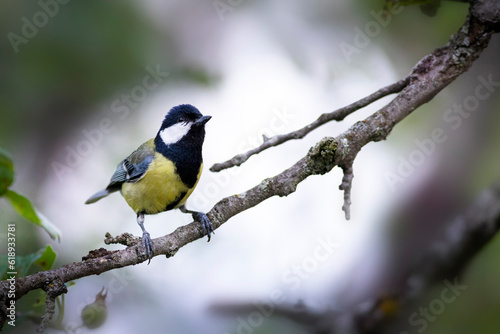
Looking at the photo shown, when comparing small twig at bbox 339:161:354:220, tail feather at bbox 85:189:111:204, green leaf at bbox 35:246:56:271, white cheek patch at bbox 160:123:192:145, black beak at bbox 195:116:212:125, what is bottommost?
tail feather at bbox 85:189:111:204

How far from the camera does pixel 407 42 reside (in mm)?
2301

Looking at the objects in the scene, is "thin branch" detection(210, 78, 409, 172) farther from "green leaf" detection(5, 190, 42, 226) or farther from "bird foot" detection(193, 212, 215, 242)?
"green leaf" detection(5, 190, 42, 226)

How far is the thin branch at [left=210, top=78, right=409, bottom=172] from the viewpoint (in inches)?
52.0

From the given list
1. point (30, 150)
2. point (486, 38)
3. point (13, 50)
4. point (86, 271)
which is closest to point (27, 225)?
point (30, 150)

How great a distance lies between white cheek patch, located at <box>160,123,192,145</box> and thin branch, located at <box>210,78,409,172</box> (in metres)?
0.55

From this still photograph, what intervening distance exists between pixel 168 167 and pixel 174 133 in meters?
0.17

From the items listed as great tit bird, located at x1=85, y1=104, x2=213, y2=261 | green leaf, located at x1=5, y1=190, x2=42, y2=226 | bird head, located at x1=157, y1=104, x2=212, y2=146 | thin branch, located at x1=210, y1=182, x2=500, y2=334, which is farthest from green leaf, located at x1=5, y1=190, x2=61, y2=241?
thin branch, located at x1=210, y1=182, x2=500, y2=334

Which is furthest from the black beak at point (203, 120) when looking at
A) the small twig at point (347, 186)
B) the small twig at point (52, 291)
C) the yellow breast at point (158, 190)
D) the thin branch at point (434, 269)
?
the small twig at point (52, 291)

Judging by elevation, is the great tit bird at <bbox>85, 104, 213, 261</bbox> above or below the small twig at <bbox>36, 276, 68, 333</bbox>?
above

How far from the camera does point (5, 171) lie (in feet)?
3.57

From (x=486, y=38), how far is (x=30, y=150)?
194 centimetres

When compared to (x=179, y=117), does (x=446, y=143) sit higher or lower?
higher

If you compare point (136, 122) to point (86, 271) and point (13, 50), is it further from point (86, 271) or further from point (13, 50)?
point (86, 271)

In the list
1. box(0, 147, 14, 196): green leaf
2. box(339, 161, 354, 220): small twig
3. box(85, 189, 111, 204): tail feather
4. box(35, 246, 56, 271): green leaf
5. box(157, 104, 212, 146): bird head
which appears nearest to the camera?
box(0, 147, 14, 196): green leaf
